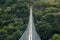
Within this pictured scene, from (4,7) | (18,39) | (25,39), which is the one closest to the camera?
(25,39)

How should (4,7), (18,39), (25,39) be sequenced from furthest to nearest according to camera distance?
(4,7)
(18,39)
(25,39)

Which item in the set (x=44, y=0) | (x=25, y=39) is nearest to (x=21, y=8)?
(x=44, y=0)

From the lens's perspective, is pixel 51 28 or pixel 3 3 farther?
pixel 3 3

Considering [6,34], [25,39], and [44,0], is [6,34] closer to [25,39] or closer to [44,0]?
[25,39]

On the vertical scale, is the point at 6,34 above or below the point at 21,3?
below

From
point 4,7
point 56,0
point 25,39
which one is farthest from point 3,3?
point 25,39

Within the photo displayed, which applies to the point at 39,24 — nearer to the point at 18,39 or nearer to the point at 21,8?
the point at 18,39
